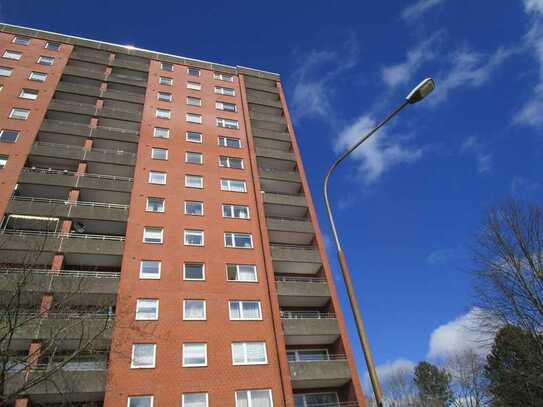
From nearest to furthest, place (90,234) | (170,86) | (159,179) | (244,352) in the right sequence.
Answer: (244,352) → (90,234) → (159,179) → (170,86)

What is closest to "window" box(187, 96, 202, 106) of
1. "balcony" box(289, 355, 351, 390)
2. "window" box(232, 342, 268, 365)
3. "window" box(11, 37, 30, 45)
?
"window" box(11, 37, 30, 45)

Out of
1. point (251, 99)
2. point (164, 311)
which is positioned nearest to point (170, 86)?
point (251, 99)

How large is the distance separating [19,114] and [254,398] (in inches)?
1132

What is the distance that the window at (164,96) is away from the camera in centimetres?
3773

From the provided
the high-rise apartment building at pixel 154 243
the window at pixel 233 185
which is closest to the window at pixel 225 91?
the high-rise apartment building at pixel 154 243

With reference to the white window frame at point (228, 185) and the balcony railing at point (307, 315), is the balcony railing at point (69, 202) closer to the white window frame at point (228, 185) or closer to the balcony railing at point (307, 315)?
the white window frame at point (228, 185)

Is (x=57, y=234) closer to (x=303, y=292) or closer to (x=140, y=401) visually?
(x=140, y=401)

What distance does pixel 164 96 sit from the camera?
38.2 metres

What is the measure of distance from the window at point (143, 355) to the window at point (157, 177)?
13073mm

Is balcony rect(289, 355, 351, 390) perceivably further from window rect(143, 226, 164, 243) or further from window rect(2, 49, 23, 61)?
window rect(2, 49, 23, 61)

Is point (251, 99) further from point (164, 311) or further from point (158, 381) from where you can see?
point (158, 381)

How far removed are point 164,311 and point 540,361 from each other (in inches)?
730

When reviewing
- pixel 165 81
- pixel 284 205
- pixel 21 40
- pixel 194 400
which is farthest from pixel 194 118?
pixel 194 400

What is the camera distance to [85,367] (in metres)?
20.2
